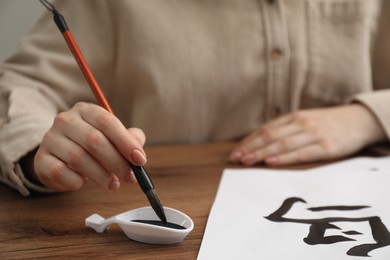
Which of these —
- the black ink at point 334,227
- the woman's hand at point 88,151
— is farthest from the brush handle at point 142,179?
the black ink at point 334,227

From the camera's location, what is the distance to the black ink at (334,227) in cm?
42

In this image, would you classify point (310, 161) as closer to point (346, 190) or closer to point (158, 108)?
point (346, 190)

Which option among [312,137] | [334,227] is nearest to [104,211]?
[334,227]

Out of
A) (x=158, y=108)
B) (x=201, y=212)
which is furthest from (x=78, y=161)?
(x=158, y=108)

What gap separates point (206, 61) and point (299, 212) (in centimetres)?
37

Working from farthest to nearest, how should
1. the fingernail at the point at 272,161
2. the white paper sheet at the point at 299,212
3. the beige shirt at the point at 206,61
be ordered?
the beige shirt at the point at 206,61, the fingernail at the point at 272,161, the white paper sheet at the point at 299,212

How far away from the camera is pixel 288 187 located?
57cm

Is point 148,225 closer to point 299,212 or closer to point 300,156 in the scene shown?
point 299,212

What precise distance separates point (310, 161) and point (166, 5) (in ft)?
1.05

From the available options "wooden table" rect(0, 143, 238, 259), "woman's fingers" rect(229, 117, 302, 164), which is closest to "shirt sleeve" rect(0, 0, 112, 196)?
"wooden table" rect(0, 143, 238, 259)

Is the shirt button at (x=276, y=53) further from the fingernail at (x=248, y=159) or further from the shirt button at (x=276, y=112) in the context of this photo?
the fingernail at (x=248, y=159)

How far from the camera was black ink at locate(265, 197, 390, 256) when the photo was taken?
420mm

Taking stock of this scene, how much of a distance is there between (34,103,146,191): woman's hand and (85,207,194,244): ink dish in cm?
4

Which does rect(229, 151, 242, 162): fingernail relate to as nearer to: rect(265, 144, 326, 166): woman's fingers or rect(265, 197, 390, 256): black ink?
rect(265, 144, 326, 166): woman's fingers
